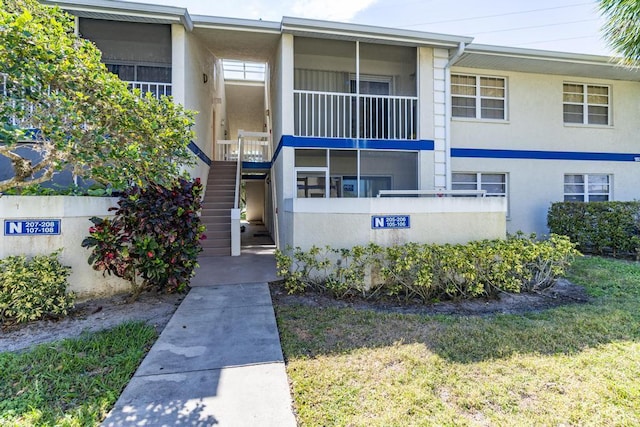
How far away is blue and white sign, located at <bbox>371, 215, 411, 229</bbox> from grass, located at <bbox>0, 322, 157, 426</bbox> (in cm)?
398

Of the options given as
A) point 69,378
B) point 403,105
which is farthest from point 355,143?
point 69,378

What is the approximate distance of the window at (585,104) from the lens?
37.8 feet

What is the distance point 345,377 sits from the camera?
10.5 feet

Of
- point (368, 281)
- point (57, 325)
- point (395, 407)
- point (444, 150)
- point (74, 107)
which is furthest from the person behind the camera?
point (444, 150)

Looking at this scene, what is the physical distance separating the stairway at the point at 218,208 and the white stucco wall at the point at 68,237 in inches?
145

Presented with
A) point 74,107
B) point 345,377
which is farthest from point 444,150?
point 74,107

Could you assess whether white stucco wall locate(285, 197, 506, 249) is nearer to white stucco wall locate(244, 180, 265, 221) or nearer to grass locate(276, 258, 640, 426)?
grass locate(276, 258, 640, 426)

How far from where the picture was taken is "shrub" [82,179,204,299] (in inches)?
198

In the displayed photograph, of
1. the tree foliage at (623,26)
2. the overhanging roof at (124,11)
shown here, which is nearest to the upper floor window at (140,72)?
the overhanging roof at (124,11)

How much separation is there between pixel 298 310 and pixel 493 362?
2678 mm

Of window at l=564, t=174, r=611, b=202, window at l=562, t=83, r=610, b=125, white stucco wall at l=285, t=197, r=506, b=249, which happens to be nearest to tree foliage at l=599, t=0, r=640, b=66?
white stucco wall at l=285, t=197, r=506, b=249

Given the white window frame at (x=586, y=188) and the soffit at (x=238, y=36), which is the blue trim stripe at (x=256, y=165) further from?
the white window frame at (x=586, y=188)

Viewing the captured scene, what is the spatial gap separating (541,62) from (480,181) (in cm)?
399

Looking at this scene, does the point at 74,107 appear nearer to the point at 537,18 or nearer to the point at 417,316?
the point at 417,316
